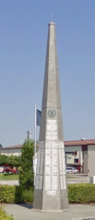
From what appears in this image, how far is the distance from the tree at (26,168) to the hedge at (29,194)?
1195mm

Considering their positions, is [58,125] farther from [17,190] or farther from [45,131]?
[17,190]

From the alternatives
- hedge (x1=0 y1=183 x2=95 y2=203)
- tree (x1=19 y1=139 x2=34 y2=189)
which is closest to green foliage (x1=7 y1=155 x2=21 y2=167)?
tree (x1=19 y1=139 x2=34 y2=189)

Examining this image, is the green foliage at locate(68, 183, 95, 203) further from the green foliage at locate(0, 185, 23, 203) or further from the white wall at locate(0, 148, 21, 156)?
the white wall at locate(0, 148, 21, 156)

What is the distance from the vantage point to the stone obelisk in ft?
52.7

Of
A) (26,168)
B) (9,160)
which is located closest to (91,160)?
(9,160)

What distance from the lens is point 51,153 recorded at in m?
16.3

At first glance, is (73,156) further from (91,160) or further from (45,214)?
(45,214)

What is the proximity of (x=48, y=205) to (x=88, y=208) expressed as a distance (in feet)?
8.90

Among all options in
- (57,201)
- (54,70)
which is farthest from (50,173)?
(54,70)

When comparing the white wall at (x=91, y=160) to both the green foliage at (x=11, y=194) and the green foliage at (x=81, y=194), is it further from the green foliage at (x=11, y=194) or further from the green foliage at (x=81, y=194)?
the green foliage at (x=11, y=194)

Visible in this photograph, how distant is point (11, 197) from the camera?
1964 cm

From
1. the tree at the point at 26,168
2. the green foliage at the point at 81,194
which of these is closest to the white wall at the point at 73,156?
the tree at the point at 26,168

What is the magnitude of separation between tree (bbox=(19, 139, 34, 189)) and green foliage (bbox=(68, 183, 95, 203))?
250 cm

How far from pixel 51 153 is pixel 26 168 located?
18.1 ft
